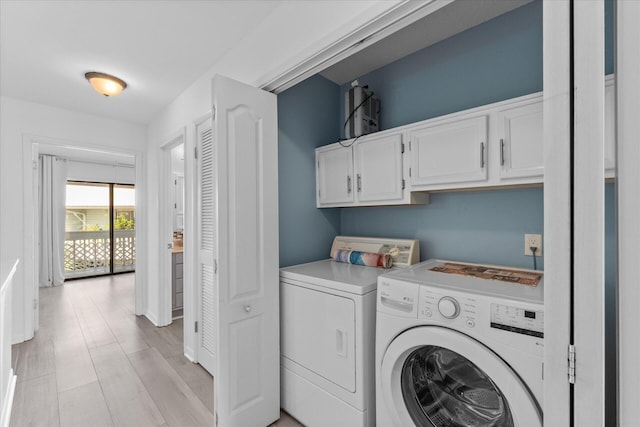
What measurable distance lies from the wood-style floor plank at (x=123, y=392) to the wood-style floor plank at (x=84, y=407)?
0.04 metres

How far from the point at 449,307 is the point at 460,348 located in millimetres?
155

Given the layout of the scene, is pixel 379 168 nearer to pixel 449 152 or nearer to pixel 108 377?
pixel 449 152

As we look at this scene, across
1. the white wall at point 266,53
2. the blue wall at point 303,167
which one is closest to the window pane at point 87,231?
the white wall at point 266,53

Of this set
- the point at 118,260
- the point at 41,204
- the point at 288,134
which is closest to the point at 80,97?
the point at 288,134

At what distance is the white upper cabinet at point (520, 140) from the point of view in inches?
54.2

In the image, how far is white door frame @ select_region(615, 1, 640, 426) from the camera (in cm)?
60

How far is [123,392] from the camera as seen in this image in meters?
2.11

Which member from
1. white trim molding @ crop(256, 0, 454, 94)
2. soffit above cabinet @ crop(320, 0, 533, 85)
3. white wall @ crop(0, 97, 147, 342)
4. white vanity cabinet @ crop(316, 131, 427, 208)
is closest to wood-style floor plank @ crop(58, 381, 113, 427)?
white wall @ crop(0, 97, 147, 342)

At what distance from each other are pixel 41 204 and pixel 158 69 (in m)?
4.74

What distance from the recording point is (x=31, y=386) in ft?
7.15

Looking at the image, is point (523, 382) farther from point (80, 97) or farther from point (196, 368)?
point (80, 97)

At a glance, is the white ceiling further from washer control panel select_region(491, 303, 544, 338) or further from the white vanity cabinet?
washer control panel select_region(491, 303, 544, 338)

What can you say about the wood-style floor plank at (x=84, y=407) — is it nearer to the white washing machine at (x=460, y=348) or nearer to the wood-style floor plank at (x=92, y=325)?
the wood-style floor plank at (x=92, y=325)

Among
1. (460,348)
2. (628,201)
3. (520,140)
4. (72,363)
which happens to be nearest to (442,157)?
(520,140)
